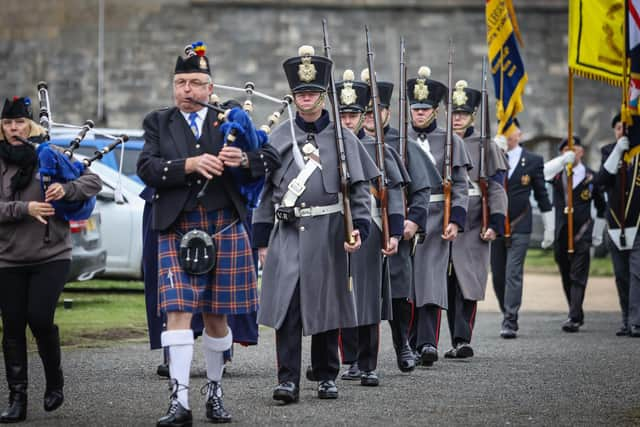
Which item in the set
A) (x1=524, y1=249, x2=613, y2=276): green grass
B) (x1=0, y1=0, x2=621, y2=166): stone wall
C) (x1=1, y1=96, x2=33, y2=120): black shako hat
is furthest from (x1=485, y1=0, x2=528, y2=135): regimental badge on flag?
(x1=0, y1=0, x2=621, y2=166): stone wall

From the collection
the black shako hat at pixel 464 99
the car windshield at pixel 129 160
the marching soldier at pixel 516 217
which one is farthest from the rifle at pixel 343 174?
the car windshield at pixel 129 160

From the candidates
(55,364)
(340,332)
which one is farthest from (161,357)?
(55,364)

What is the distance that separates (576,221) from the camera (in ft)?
50.1

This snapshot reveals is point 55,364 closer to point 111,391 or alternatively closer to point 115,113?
point 111,391

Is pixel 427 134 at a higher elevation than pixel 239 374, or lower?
higher

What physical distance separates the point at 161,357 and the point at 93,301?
216 inches

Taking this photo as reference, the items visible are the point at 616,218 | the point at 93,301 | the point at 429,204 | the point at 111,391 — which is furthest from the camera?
the point at 93,301

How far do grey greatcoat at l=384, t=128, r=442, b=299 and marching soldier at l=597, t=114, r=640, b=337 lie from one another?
3.54 m

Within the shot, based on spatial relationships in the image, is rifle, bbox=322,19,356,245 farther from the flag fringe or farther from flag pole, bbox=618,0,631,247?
the flag fringe

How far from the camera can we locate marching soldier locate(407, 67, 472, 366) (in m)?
11.3

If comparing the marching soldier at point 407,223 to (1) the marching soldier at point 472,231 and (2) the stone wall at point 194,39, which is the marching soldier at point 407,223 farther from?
(2) the stone wall at point 194,39

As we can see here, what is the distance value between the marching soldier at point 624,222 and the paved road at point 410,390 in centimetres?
101

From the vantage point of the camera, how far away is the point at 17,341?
8.36 metres

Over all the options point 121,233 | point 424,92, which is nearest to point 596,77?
point 424,92
